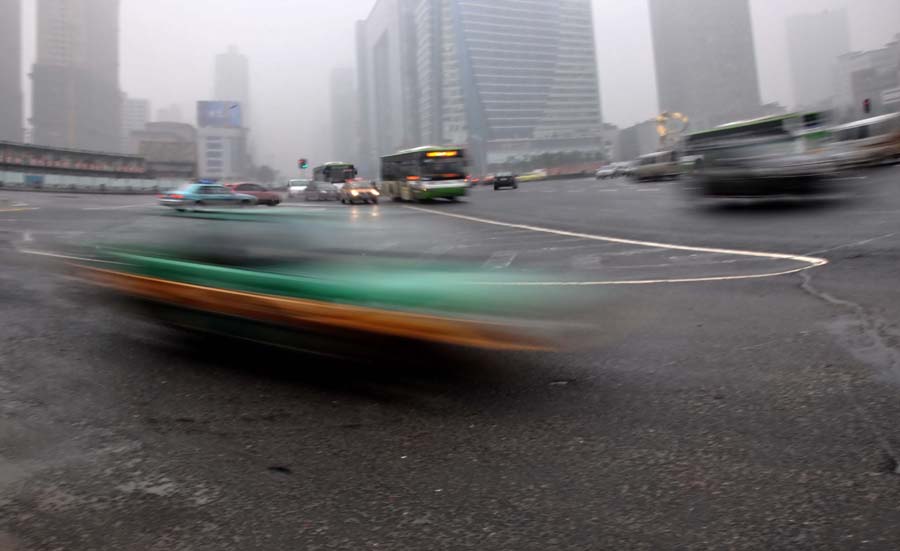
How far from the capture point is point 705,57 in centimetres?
5153

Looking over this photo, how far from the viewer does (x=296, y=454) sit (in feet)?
9.41

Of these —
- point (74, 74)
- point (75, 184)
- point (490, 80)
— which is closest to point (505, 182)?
point (75, 184)

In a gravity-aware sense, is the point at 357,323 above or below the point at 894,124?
below

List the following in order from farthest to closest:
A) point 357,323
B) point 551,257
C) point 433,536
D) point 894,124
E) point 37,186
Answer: point 37,186 < point 894,124 < point 551,257 < point 357,323 < point 433,536

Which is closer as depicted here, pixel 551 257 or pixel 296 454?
pixel 296 454

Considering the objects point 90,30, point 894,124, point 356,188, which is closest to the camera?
point 894,124

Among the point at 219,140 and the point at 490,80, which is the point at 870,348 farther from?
the point at 490,80

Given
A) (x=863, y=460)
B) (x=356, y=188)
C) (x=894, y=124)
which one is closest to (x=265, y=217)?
(x=863, y=460)

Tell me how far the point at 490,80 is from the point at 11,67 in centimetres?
8728

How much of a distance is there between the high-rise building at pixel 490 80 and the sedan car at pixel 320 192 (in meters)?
71.2

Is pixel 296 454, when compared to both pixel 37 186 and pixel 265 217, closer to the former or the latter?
pixel 265 217

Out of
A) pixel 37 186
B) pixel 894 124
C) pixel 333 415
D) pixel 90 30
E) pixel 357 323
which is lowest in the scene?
pixel 333 415

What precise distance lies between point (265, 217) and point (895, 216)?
1176 centimetres

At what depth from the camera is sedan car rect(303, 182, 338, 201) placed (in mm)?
38881
